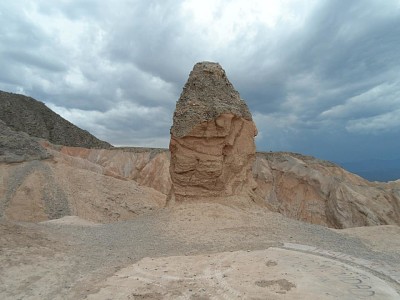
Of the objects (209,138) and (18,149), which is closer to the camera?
(209,138)

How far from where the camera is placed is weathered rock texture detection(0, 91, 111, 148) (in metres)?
63.7

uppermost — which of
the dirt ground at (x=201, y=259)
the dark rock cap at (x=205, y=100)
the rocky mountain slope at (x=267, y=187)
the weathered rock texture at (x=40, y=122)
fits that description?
the weathered rock texture at (x=40, y=122)

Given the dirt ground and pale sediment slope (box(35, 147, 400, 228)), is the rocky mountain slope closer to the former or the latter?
pale sediment slope (box(35, 147, 400, 228))

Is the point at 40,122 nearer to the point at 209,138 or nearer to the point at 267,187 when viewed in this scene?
the point at 267,187

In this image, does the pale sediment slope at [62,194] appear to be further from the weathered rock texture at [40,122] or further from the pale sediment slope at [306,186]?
the weathered rock texture at [40,122]

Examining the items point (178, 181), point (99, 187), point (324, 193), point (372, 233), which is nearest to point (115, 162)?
point (99, 187)

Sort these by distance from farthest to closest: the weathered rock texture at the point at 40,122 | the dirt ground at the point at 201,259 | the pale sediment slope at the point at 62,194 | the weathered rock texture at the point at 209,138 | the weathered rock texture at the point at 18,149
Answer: the weathered rock texture at the point at 40,122 → the weathered rock texture at the point at 18,149 → the pale sediment slope at the point at 62,194 → the weathered rock texture at the point at 209,138 → the dirt ground at the point at 201,259

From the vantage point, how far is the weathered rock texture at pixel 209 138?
1417 centimetres

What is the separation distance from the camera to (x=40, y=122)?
219 feet

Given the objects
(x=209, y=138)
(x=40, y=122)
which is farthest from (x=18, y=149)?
(x=40, y=122)

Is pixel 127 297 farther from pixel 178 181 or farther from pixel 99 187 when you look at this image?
pixel 99 187

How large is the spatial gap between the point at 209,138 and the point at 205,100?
56.9 inches

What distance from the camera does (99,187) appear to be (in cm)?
2722

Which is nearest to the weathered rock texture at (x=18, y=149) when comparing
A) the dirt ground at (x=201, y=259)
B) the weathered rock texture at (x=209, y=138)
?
the dirt ground at (x=201, y=259)
